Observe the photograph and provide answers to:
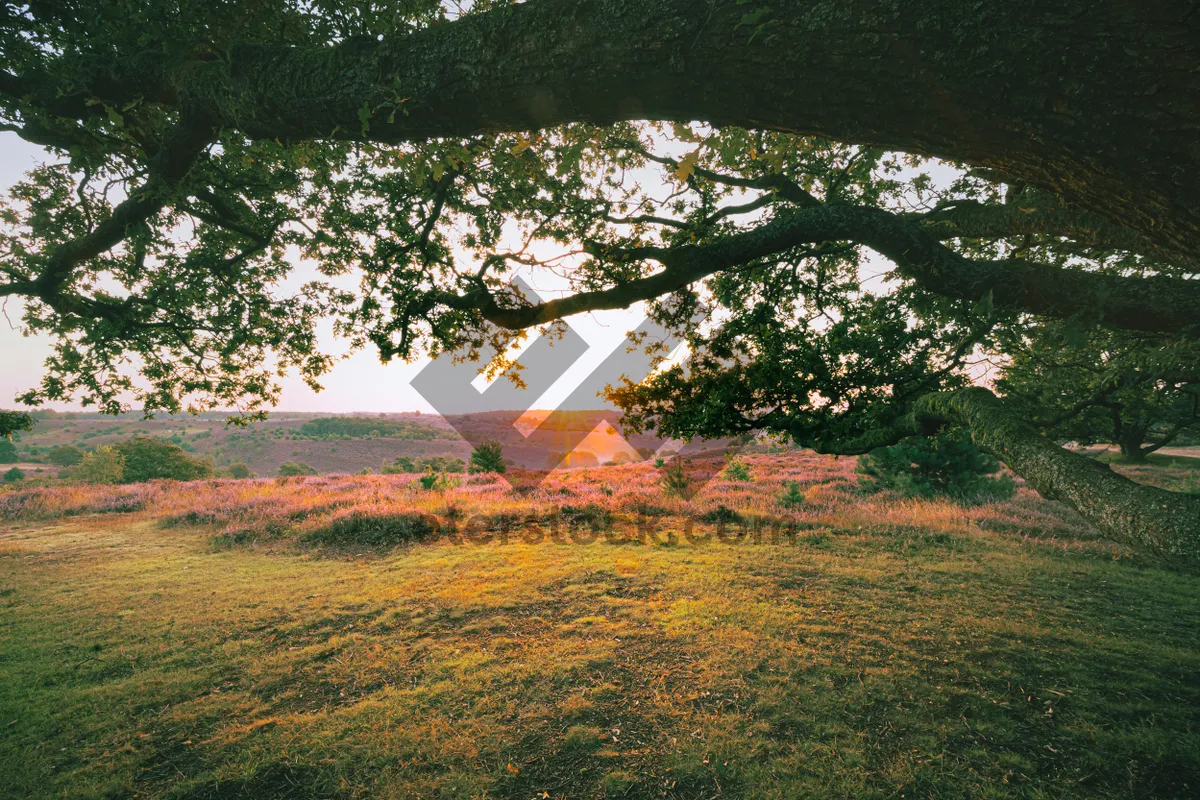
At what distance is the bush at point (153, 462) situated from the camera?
81.3ft

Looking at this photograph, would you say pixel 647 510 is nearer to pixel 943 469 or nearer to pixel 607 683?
pixel 607 683

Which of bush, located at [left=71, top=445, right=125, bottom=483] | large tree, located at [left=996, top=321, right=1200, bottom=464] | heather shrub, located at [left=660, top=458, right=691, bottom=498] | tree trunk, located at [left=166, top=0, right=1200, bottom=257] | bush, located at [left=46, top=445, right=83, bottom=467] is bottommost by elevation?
bush, located at [left=46, top=445, right=83, bottom=467]

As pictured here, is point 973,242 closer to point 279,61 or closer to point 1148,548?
point 1148,548

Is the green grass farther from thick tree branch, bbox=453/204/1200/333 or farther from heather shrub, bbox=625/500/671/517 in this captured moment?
heather shrub, bbox=625/500/671/517

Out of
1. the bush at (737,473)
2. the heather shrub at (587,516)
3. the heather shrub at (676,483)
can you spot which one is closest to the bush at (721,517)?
the heather shrub at (587,516)

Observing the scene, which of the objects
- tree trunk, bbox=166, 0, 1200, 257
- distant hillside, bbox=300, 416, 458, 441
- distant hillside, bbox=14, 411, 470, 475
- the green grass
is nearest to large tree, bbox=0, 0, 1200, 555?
tree trunk, bbox=166, 0, 1200, 257

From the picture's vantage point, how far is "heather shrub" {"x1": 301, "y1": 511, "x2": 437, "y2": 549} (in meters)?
10.6

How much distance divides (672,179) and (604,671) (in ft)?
20.8

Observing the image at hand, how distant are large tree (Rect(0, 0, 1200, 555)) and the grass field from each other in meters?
2.25

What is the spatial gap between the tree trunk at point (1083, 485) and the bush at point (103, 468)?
35066mm

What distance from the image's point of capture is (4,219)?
20.8ft

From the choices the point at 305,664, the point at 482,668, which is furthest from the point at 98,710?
the point at 482,668

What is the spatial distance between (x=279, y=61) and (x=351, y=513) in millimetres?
11788

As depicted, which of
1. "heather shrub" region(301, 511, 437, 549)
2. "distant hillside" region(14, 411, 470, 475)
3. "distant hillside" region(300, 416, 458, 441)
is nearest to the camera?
"heather shrub" region(301, 511, 437, 549)
